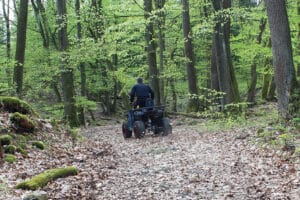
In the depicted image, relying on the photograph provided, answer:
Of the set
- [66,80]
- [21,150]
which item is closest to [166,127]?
[21,150]

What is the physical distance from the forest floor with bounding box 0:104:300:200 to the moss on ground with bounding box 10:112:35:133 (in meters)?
0.78

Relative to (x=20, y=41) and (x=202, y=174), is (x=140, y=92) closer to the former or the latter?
(x=20, y=41)

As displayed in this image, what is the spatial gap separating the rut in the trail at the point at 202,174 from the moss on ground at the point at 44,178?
2.57ft

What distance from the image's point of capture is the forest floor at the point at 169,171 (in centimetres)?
600

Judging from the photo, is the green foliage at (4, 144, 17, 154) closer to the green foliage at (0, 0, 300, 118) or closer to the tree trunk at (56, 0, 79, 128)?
the green foliage at (0, 0, 300, 118)

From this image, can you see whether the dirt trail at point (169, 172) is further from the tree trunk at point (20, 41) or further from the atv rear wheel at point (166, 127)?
the tree trunk at point (20, 41)

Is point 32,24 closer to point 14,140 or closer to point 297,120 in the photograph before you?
point 14,140

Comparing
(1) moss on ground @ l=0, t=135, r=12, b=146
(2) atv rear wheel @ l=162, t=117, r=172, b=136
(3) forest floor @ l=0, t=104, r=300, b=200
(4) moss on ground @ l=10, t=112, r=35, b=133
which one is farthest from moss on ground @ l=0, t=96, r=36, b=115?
(2) atv rear wheel @ l=162, t=117, r=172, b=136

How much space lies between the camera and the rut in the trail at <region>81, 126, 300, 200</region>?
5941 millimetres

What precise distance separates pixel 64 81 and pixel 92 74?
834 centimetres

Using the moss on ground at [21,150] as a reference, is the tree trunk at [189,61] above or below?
above

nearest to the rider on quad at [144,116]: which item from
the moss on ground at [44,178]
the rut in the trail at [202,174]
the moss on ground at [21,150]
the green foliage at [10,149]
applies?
the rut in the trail at [202,174]

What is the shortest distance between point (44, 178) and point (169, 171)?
249cm

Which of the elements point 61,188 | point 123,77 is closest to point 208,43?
point 123,77
